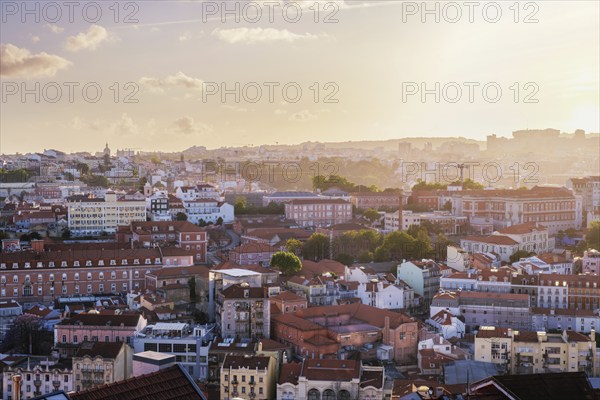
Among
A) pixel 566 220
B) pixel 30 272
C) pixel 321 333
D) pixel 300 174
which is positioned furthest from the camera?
pixel 300 174

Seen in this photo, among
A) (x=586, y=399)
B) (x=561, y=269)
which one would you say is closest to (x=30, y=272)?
(x=561, y=269)

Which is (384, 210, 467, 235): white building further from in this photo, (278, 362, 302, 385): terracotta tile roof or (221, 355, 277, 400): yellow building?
(221, 355, 277, 400): yellow building

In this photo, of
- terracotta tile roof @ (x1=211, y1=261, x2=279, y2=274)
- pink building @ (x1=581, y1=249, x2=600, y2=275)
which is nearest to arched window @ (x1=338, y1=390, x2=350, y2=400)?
terracotta tile roof @ (x1=211, y1=261, x2=279, y2=274)

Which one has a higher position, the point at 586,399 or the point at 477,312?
the point at 586,399

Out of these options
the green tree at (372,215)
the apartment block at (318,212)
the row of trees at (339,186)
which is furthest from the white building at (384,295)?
the row of trees at (339,186)

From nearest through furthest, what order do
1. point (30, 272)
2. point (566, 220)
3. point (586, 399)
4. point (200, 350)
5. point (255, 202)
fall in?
point (586, 399) → point (200, 350) → point (30, 272) → point (566, 220) → point (255, 202)

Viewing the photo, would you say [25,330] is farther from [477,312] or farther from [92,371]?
[477,312]

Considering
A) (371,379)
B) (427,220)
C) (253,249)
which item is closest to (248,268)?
(253,249)

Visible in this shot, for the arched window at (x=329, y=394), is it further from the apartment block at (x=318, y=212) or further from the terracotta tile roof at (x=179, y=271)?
the apartment block at (x=318, y=212)
